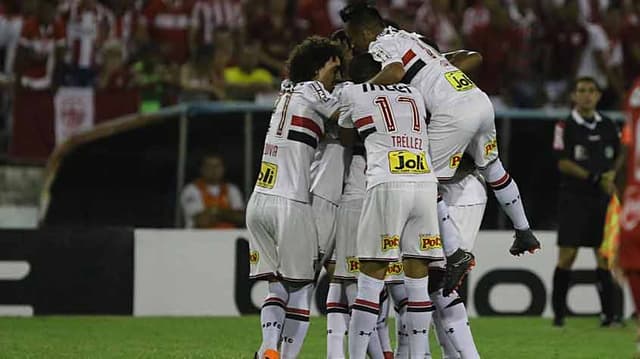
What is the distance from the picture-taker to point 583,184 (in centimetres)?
1403

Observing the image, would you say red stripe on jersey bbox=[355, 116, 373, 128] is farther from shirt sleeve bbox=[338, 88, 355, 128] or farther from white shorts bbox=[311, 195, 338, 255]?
white shorts bbox=[311, 195, 338, 255]

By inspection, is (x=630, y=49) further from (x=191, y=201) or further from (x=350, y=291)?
(x=350, y=291)

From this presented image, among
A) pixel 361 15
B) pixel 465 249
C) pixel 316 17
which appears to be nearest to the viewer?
pixel 465 249

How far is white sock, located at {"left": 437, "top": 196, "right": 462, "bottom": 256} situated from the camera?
30.8 ft

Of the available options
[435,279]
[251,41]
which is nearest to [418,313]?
[435,279]

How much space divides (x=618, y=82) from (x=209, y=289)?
637 cm

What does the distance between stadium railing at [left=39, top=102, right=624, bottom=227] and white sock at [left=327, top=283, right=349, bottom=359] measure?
Answer: 623cm

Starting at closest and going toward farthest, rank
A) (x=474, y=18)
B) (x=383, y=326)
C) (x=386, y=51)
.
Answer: (x=386, y=51), (x=383, y=326), (x=474, y=18)

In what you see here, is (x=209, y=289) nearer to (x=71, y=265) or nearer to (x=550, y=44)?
(x=71, y=265)

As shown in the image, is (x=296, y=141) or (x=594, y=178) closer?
(x=296, y=141)

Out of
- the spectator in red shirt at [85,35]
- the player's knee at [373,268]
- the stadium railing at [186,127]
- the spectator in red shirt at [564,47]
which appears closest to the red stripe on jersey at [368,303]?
the player's knee at [373,268]

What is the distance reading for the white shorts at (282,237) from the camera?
9227mm

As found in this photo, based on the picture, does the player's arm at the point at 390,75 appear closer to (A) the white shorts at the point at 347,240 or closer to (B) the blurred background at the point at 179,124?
(A) the white shorts at the point at 347,240

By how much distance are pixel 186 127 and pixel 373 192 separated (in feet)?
23.1
